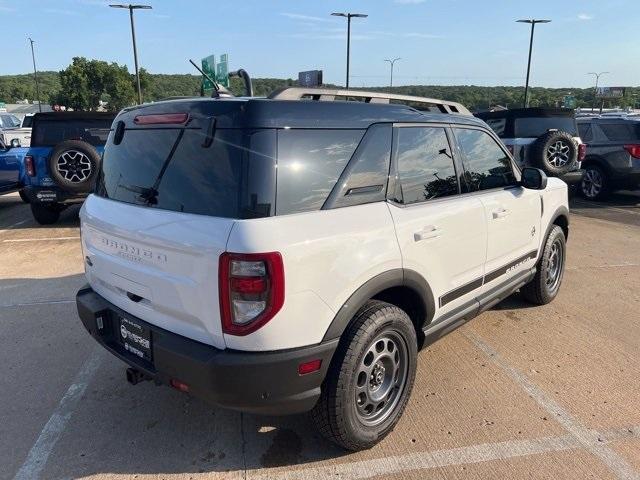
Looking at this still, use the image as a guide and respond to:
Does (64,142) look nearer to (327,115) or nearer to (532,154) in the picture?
(327,115)

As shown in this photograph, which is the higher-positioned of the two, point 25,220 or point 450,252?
point 450,252

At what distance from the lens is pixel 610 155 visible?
419 inches

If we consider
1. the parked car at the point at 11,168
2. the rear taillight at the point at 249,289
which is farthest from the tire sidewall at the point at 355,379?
the parked car at the point at 11,168

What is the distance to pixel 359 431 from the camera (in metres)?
2.61

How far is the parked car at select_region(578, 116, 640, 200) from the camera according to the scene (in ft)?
34.3

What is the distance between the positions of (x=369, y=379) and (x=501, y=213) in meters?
1.72

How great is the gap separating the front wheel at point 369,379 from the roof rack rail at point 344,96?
3.71 feet

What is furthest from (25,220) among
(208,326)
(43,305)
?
(208,326)

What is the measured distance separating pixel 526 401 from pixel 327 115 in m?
2.22

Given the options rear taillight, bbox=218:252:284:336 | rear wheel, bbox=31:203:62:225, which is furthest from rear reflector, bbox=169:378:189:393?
rear wheel, bbox=31:203:62:225

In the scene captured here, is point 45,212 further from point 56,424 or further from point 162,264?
point 162,264

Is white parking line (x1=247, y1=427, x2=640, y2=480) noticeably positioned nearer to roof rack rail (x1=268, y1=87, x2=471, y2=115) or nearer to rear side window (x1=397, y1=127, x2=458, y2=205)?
rear side window (x1=397, y1=127, x2=458, y2=205)

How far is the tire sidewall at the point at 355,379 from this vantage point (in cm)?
246

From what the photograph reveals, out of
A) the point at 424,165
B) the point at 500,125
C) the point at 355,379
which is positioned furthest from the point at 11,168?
the point at 500,125
